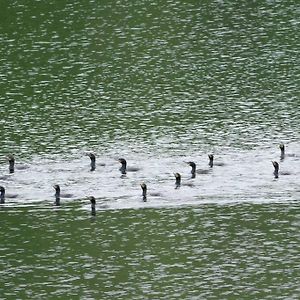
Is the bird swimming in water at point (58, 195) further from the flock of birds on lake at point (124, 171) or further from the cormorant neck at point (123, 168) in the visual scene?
the cormorant neck at point (123, 168)

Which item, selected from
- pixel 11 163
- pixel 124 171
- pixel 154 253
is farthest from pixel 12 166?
pixel 154 253

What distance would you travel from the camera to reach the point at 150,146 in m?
105

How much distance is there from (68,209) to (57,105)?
2943cm

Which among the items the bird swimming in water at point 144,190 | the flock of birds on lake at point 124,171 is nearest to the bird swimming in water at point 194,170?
the flock of birds on lake at point 124,171

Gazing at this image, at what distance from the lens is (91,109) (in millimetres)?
117625

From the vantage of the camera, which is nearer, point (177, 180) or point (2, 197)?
point (2, 197)

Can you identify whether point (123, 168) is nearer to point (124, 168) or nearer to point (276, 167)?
point (124, 168)

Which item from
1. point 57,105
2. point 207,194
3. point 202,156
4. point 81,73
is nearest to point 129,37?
point 81,73

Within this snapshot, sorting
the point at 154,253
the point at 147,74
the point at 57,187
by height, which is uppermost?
the point at 147,74

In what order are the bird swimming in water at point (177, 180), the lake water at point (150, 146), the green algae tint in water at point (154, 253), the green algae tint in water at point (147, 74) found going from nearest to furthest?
the green algae tint in water at point (154, 253)
the lake water at point (150, 146)
the bird swimming in water at point (177, 180)
the green algae tint in water at point (147, 74)

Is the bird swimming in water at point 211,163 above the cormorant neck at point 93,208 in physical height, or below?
above

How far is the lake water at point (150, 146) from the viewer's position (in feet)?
267

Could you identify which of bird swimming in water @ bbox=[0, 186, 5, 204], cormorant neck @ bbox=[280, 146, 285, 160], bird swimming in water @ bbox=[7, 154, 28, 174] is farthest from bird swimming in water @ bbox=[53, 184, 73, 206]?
cormorant neck @ bbox=[280, 146, 285, 160]

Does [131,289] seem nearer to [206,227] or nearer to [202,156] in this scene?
[206,227]
